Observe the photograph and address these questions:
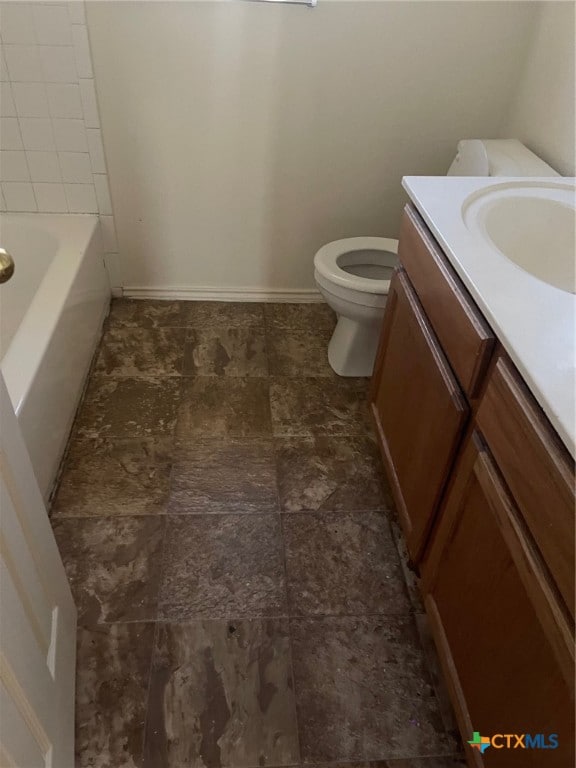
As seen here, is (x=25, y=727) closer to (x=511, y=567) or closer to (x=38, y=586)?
(x=38, y=586)

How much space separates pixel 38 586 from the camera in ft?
3.60

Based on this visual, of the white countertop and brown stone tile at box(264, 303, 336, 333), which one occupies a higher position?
the white countertop

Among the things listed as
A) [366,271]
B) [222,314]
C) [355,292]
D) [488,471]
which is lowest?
[222,314]

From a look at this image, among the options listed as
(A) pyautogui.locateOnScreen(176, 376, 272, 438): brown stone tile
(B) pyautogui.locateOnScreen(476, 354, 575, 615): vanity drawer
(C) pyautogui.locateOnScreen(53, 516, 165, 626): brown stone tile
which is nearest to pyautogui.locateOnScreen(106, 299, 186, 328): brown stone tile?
(A) pyautogui.locateOnScreen(176, 376, 272, 438): brown stone tile

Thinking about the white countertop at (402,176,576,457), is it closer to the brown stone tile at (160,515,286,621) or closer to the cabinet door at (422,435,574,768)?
the cabinet door at (422,435,574,768)

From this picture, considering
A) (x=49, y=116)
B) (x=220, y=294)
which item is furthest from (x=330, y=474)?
(x=49, y=116)

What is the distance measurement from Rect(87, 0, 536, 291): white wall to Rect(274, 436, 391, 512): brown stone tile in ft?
3.12

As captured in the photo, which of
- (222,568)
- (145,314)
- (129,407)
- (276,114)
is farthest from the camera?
(145,314)

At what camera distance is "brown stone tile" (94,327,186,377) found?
7.32 ft

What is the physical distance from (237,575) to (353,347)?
0.97m

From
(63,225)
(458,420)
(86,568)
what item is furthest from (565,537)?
(63,225)

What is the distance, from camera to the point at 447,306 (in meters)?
1.25

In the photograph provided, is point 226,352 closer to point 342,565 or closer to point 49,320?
point 49,320

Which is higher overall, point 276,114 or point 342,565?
point 276,114
